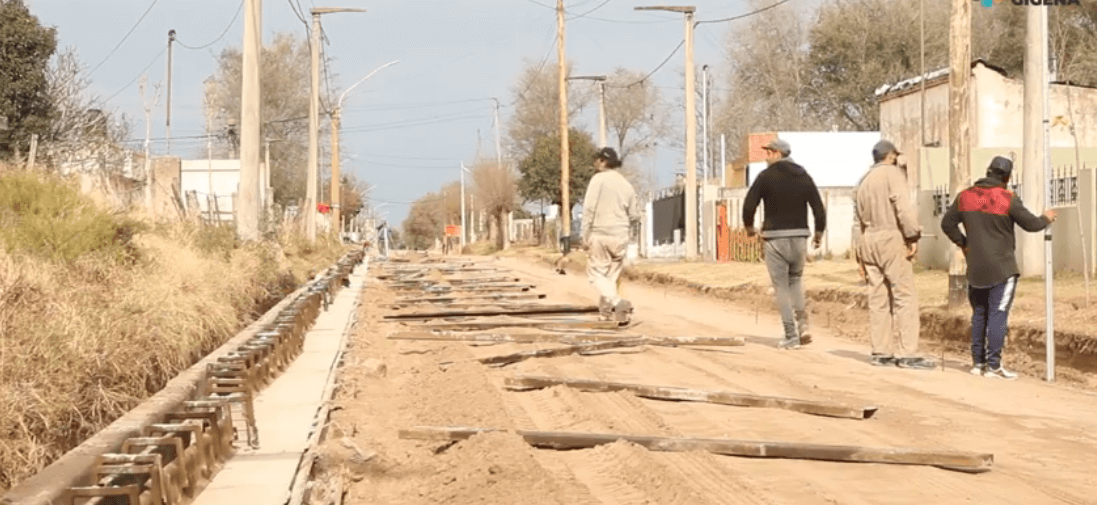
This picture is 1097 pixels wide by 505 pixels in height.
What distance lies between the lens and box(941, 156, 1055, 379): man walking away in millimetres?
11578

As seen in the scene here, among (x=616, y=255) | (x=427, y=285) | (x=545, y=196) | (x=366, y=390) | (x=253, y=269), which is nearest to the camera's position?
(x=366, y=390)

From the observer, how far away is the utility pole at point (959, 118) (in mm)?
16203

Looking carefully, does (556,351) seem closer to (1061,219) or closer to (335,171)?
(1061,219)

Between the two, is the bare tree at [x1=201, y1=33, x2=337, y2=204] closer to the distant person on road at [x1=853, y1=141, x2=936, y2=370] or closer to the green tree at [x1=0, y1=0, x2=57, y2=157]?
the green tree at [x1=0, y1=0, x2=57, y2=157]

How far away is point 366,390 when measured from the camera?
33.1 feet

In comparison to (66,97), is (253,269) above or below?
below

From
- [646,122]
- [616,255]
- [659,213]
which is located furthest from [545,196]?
[616,255]

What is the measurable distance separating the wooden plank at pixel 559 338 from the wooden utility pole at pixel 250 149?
386 inches

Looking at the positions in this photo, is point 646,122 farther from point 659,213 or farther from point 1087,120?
point 1087,120

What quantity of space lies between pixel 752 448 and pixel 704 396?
Answer: 2.07 metres

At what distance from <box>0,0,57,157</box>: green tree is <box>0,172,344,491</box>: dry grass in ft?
47.0

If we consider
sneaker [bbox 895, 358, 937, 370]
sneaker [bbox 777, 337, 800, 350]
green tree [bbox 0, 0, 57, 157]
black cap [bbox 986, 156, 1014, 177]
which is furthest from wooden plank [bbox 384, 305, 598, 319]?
green tree [bbox 0, 0, 57, 157]

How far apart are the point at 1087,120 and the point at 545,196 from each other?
1346 inches

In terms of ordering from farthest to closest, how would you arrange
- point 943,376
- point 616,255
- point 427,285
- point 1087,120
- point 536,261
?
point 536,261 → point 1087,120 → point 427,285 → point 616,255 → point 943,376
